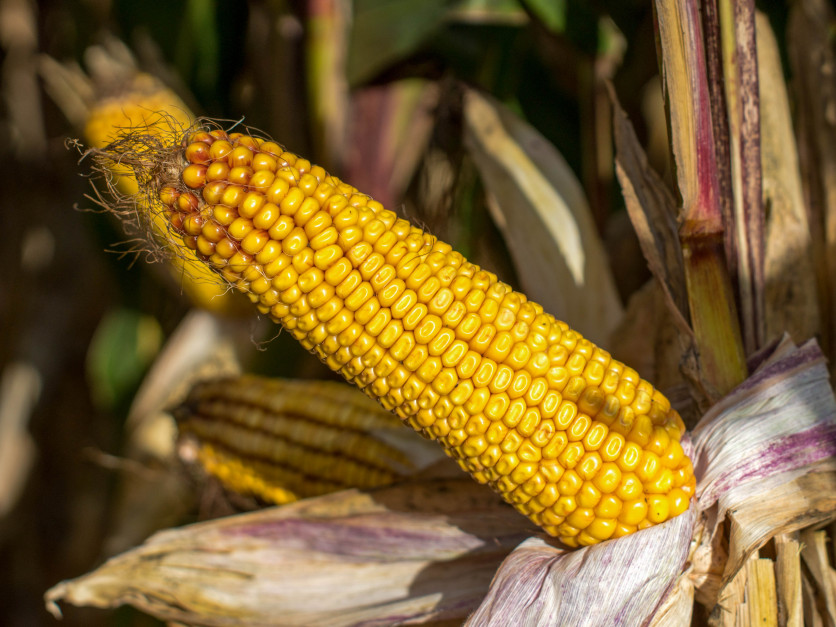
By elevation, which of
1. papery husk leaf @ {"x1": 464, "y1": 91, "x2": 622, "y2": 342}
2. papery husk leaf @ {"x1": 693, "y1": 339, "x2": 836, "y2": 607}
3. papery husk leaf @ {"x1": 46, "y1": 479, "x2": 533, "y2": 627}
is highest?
papery husk leaf @ {"x1": 464, "y1": 91, "x2": 622, "y2": 342}

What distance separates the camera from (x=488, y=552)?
3.09 ft

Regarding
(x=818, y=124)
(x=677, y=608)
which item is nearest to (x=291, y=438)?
(x=677, y=608)

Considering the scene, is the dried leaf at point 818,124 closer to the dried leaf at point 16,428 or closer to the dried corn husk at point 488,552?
the dried corn husk at point 488,552

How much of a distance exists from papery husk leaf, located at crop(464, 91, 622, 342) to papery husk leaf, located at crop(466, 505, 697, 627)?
535mm

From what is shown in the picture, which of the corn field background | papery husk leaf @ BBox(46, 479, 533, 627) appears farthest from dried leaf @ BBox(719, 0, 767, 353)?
papery husk leaf @ BBox(46, 479, 533, 627)

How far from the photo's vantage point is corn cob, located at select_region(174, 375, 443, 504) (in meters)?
1.12

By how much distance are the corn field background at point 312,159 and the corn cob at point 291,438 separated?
130 mm

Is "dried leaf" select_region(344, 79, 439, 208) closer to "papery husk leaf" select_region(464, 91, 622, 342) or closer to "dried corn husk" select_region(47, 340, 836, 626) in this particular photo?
"papery husk leaf" select_region(464, 91, 622, 342)

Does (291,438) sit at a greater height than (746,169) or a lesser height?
lesser

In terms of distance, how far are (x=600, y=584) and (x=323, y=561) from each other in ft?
1.59

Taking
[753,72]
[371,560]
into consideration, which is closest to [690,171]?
[753,72]

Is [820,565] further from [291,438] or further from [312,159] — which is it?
[312,159]

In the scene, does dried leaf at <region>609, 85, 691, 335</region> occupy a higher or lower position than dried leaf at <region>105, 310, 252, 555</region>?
higher

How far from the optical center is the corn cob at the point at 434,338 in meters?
0.64
